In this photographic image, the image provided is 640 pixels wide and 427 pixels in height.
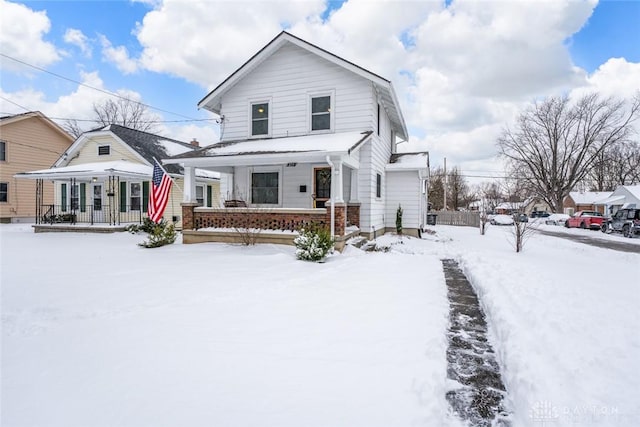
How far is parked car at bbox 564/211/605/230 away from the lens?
23688 mm

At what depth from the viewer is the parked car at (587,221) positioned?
933 inches

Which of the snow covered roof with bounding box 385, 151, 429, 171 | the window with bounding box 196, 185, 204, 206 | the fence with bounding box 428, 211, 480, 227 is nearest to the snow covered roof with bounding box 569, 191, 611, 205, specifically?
the fence with bounding box 428, 211, 480, 227

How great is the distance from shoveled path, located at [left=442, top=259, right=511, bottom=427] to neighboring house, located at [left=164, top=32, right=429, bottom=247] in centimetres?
551

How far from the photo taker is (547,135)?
37.1 m

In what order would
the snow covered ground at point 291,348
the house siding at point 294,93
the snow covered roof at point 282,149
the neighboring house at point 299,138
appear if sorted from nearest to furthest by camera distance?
the snow covered ground at point 291,348 < the snow covered roof at point 282,149 < the neighboring house at point 299,138 < the house siding at point 294,93

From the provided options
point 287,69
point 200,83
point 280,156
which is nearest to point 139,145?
point 200,83

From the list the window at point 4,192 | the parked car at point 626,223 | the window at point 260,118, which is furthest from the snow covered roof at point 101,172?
the parked car at point 626,223

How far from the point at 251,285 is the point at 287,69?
914 cm

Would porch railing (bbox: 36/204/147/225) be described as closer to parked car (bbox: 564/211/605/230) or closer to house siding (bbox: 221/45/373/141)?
house siding (bbox: 221/45/373/141)

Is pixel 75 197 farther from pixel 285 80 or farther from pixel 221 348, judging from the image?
pixel 221 348

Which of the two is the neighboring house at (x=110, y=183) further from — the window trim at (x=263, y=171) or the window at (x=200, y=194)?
the window trim at (x=263, y=171)

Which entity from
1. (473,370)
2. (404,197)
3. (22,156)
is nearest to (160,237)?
(404,197)

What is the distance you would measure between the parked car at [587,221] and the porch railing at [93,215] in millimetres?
30415

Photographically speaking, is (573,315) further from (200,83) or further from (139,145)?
(200,83)
